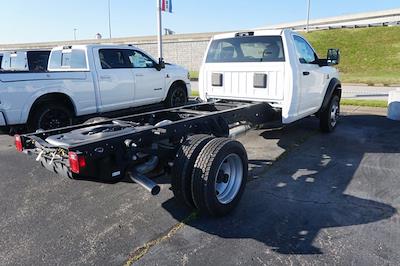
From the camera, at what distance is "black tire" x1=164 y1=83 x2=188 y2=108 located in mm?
9508

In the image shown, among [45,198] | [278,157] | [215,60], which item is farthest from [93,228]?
[215,60]

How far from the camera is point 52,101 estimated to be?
695 cm

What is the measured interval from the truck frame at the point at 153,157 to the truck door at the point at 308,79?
2572 millimetres

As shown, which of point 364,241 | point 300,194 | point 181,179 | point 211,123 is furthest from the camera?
point 211,123

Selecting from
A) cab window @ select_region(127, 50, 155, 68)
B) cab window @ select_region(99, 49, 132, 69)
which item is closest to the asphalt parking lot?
cab window @ select_region(99, 49, 132, 69)

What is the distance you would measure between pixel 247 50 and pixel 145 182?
3.89 m

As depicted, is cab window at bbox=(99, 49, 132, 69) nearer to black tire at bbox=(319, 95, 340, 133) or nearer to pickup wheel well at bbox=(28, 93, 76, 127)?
Answer: pickup wheel well at bbox=(28, 93, 76, 127)

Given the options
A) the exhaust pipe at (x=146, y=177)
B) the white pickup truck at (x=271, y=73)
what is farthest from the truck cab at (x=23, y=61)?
the exhaust pipe at (x=146, y=177)

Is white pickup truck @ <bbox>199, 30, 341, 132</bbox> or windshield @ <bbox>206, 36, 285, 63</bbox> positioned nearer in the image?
white pickup truck @ <bbox>199, 30, 341, 132</bbox>

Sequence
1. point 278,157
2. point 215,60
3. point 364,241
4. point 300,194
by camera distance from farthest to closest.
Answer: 1. point 215,60
2. point 278,157
3. point 300,194
4. point 364,241

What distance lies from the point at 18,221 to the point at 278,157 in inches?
153

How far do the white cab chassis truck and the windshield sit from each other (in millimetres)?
17

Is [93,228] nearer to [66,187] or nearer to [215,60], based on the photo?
[66,187]

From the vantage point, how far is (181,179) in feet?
11.6
